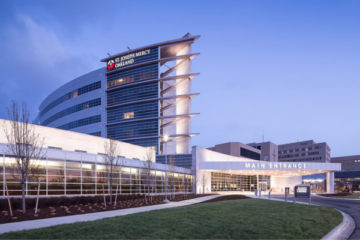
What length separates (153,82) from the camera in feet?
263

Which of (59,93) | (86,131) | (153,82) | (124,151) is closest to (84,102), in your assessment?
(86,131)

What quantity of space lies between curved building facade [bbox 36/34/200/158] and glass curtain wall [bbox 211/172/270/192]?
56.8ft

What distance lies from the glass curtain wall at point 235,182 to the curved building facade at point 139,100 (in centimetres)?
1732

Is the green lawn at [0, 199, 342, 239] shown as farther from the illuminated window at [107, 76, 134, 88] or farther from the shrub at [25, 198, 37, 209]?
the illuminated window at [107, 76, 134, 88]

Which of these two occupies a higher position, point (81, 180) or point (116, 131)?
point (116, 131)

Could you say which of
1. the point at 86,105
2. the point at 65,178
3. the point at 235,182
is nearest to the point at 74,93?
the point at 86,105

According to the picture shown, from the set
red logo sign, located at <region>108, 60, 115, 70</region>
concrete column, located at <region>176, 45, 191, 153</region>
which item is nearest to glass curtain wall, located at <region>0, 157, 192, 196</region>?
concrete column, located at <region>176, 45, 191, 153</region>

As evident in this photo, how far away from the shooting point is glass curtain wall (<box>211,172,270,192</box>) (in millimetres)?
64438

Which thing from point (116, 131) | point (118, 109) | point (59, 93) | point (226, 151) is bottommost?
point (226, 151)

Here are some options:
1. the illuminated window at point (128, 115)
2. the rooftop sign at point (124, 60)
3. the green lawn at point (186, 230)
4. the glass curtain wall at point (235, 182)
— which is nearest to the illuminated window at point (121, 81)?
the rooftop sign at point (124, 60)

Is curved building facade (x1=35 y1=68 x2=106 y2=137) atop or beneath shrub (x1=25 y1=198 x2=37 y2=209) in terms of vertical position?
atop

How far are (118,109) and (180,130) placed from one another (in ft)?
62.8

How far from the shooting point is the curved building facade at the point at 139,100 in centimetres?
7988

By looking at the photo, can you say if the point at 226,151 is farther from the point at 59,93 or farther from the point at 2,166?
the point at 2,166
